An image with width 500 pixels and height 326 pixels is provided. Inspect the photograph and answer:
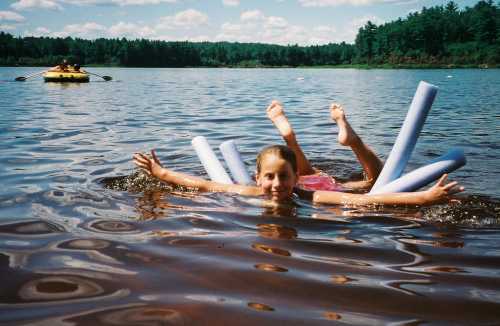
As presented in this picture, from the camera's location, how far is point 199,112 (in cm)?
1428

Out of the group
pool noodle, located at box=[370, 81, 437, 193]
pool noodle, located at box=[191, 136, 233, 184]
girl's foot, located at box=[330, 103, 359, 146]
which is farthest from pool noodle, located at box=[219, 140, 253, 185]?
pool noodle, located at box=[370, 81, 437, 193]

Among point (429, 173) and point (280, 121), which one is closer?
point (429, 173)

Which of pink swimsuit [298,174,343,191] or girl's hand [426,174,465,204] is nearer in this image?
girl's hand [426,174,465,204]

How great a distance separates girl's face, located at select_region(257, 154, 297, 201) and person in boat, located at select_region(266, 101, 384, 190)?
71 centimetres

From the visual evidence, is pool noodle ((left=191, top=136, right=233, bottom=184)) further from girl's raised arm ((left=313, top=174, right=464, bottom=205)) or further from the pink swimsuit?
girl's raised arm ((left=313, top=174, right=464, bottom=205))

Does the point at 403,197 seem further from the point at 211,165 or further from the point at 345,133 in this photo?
the point at 211,165

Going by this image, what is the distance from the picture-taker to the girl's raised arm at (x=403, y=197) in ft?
12.0

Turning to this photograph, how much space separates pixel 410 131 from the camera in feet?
14.7

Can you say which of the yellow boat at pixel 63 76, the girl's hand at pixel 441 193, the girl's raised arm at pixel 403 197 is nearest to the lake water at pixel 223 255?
the girl's raised arm at pixel 403 197

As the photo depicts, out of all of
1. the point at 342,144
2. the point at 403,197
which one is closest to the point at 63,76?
the point at 342,144

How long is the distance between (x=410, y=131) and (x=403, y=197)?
762mm

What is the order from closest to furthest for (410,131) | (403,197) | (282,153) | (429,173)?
(403,197)
(282,153)
(429,173)
(410,131)

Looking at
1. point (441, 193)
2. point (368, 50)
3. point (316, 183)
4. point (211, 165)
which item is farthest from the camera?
point (368, 50)

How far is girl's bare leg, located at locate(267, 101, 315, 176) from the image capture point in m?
5.12
